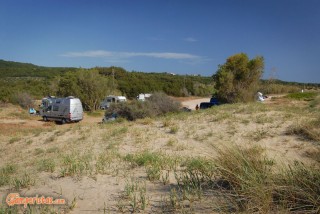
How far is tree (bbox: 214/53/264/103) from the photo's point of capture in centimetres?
2879

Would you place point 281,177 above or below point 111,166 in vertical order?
above

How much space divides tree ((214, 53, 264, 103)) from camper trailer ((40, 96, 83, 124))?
559 inches

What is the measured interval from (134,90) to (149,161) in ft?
186

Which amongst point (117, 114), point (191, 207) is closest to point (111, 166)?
point (191, 207)

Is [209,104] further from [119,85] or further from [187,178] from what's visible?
[119,85]

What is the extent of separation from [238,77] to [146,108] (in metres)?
15.6

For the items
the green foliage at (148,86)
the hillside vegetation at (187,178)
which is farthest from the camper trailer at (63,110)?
the green foliage at (148,86)

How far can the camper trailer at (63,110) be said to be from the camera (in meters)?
25.8

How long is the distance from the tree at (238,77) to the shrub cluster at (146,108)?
8.03 metres

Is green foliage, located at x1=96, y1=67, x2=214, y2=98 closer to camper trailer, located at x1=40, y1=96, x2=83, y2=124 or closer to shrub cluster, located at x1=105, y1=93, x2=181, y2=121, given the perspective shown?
camper trailer, located at x1=40, y1=96, x2=83, y2=124

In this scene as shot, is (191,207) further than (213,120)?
No

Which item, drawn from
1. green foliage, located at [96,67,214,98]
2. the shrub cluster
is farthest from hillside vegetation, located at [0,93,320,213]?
green foliage, located at [96,67,214,98]

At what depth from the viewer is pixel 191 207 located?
3.60m

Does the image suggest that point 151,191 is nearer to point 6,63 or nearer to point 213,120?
point 213,120
